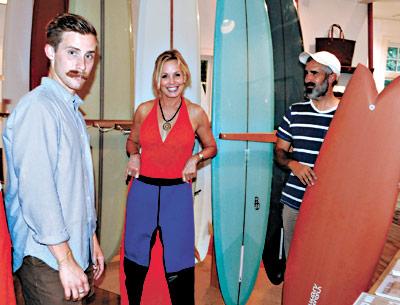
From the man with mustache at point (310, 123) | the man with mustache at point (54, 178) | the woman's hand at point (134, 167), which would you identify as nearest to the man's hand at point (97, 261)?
the man with mustache at point (54, 178)

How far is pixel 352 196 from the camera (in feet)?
5.86

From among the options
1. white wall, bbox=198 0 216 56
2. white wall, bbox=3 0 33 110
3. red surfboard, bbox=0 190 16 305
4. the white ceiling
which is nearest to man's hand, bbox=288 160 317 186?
red surfboard, bbox=0 190 16 305

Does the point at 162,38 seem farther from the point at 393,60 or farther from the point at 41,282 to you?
the point at 393,60

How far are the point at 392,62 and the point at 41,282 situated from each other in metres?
6.87

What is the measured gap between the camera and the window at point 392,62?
6.39 metres

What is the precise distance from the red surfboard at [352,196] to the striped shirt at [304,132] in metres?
0.05

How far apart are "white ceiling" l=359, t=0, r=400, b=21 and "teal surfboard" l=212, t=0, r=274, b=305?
10.3 ft

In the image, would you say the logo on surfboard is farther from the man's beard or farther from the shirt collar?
the shirt collar

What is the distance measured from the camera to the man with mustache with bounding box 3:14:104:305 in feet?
2.81

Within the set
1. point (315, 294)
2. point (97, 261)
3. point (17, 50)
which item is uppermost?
point (17, 50)

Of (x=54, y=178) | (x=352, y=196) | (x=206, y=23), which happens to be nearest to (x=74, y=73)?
(x=54, y=178)

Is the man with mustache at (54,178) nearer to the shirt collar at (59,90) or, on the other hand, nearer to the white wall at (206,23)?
the shirt collar at (59,90)

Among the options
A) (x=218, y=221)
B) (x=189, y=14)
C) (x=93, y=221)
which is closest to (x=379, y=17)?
(x=189, y=14)

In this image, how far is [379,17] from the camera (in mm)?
6164
